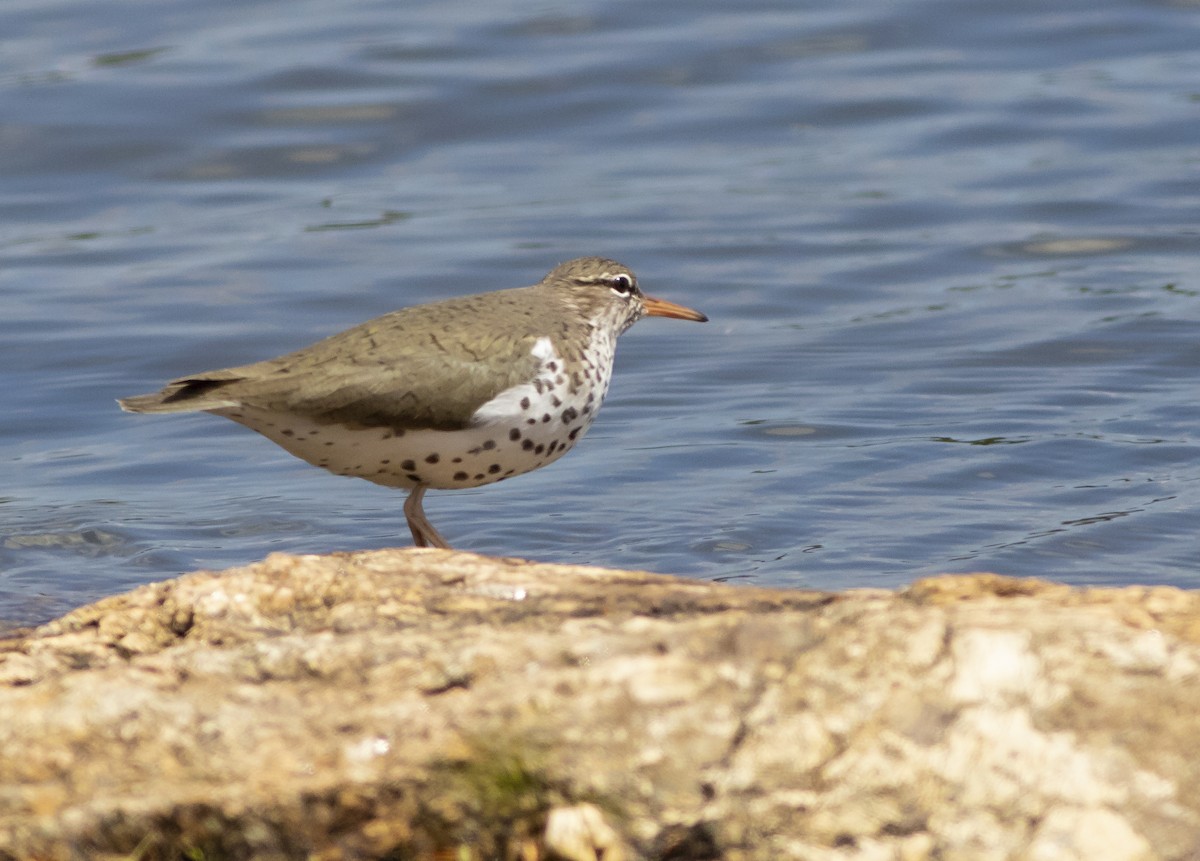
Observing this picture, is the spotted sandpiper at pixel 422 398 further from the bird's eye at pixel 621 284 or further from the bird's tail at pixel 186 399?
the bird's eye at pixel 621 284

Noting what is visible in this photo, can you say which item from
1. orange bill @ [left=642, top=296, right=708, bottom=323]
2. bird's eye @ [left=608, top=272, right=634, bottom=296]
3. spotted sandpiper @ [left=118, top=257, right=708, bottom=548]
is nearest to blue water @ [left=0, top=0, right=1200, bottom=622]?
orange bill @ [left=642, top=296, right=708, bottom=323]

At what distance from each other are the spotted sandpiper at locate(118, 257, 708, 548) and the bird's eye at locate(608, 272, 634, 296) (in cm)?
96

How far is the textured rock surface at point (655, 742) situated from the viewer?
3.82 m

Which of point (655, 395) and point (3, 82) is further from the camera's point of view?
point (3, 82)

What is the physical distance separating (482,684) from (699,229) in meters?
11.6

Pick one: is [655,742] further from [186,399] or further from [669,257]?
[669,257]

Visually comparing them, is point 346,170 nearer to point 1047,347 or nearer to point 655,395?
point 655,395

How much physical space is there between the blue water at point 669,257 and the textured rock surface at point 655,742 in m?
4.05

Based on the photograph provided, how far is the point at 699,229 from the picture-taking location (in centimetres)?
1549

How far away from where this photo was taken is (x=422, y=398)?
23.0 ft

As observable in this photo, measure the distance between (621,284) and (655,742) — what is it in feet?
15.9

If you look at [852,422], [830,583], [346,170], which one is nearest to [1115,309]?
[852,422]

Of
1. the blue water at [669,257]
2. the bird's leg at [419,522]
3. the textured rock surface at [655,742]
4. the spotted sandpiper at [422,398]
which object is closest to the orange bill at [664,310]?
the blue water at [669,257]

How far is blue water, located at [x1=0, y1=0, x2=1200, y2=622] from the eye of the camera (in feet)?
31.0
